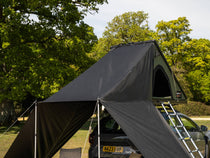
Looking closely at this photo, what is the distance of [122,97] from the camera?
5.88 metres

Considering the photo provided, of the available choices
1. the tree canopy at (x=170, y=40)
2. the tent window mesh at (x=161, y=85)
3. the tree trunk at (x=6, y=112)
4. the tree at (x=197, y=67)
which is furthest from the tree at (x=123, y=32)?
the tent window mesh at (x=161, y=85)

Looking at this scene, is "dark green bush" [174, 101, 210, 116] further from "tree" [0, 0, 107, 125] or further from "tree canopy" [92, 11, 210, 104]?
"tree" [0, 0, 107, 125]

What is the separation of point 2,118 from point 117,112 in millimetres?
18245

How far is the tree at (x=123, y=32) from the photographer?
132ft

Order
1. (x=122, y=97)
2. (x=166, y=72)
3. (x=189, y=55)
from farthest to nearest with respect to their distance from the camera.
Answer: (x=189, y=55) < (x=166, y=72) < (x=122, y=97)

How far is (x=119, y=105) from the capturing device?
18.5ft

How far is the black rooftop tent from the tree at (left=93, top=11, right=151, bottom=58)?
105ft

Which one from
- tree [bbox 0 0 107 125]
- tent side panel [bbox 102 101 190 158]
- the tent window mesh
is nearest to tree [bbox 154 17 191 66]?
tree [bbox 0 0 107 125]

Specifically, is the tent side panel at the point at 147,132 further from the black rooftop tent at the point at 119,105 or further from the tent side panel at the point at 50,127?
the tent side panel at the point at 50,127

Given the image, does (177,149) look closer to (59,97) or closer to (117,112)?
(117,112)

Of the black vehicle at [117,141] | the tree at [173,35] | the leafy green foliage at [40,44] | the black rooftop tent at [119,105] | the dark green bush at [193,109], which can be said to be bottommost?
the dark green bush at [193,109]

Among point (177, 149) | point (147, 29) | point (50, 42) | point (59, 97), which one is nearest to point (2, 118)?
point (50, 42)

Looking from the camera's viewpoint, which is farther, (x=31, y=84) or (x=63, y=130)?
(x=31, y=84)

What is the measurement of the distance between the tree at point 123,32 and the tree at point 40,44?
1927 centimetres
